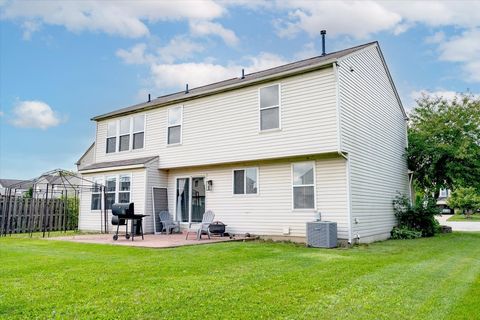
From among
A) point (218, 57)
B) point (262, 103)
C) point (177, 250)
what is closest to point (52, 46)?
point (218, 57)

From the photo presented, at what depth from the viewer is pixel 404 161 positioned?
15430 millimetres

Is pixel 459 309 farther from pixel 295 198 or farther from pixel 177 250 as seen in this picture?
pixel 295 198

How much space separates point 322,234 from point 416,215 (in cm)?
622

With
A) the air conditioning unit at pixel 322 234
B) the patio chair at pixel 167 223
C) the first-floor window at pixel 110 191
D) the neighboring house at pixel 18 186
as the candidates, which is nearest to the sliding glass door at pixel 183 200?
the patio chair at pixel 167 223

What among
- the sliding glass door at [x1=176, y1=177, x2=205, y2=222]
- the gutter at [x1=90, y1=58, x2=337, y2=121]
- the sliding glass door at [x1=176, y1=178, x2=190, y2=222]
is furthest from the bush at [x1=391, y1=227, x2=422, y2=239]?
the sliding glass door at [x1=176, y1=178, x2=190, y2=222]

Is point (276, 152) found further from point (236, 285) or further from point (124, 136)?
point (124, 136)

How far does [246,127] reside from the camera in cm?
1158

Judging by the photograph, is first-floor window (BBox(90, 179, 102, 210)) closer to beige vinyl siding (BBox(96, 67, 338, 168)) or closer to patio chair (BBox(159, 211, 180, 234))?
beige vinyl siding (BBox(96, 67, 338, 168))

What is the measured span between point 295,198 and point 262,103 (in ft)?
10.5

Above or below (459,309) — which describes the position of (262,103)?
above

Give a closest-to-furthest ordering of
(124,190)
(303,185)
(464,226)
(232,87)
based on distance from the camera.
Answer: (303,185), (232,87), (124,190), (464,226)

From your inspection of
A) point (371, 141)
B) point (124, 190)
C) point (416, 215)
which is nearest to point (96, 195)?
point (124, 190)

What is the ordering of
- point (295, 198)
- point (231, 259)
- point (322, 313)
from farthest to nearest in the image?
point (295, 198) < point (231, 259) < point (322, 313)

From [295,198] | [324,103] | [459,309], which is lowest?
[459,309]
